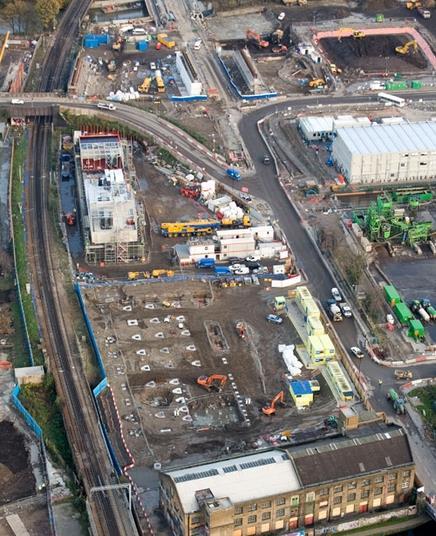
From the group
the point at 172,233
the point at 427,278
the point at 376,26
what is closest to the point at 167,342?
the point at 172,233

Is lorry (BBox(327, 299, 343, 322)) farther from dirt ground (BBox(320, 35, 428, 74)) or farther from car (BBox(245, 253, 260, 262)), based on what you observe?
dirt ground (BBox(320, 35, 428, 74))

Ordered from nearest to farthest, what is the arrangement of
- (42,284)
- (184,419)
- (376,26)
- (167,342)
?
(184,419)
(167,342)
(42,284)
(376,26)

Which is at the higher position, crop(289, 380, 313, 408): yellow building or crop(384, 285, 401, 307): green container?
crop(384, 285, 401, 307): green container

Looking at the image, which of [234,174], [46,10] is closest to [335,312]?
[234,174]

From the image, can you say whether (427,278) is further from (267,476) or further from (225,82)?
(225,82)

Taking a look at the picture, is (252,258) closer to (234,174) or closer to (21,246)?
(234,174)

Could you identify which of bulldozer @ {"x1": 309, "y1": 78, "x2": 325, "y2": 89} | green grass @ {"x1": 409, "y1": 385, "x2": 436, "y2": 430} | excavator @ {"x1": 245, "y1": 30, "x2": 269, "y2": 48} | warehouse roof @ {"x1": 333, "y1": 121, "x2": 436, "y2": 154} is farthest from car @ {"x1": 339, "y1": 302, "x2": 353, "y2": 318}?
excavator @ {"x1": 245, "y1": 30, "x2": 269, "y2": 48}

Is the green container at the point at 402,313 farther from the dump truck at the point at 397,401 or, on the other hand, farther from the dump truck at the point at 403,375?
the dump truck at the point at 397,401
